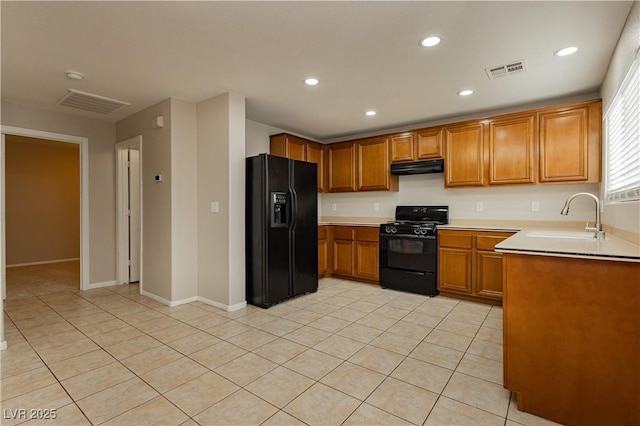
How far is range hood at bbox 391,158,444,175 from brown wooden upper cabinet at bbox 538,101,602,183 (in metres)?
1.16

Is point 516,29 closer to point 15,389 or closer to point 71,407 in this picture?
point 71,407

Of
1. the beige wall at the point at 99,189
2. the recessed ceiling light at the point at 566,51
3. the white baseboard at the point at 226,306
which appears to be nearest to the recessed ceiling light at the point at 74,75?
the beige wall at the point at 99,189

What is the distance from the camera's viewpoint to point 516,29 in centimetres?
221

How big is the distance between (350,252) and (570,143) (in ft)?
10.0

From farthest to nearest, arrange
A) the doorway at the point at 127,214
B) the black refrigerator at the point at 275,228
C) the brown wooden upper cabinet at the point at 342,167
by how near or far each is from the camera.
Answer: the brown wooden upper cabinet at the point at 342,167 → the doorway at the point at 127,214 → the black refrigerator at the point at 275,228

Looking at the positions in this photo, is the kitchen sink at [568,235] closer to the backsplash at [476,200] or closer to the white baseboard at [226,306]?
the backsplash at [476,200]

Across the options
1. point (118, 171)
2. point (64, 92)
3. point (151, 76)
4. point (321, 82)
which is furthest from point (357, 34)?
point (118, 171)

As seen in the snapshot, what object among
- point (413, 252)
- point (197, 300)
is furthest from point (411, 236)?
point (197, 300)

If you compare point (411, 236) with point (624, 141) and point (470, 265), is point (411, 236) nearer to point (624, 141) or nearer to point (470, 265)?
point (470, 265)

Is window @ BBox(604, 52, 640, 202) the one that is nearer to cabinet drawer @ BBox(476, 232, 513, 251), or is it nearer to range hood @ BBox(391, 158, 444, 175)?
cabinet drawer @ BBox(476, 232, 513, 251)

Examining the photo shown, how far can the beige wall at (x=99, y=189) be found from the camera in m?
4.32

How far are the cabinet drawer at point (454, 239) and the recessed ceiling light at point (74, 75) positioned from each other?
425 centimetres

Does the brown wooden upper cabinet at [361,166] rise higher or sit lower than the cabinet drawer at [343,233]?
higher

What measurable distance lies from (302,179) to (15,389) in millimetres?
3064
